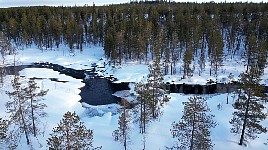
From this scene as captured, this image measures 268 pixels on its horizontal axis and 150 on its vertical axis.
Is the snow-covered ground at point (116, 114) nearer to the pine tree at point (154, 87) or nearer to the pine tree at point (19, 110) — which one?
the pine tree at point (154, 87)

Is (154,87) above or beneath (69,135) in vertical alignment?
above

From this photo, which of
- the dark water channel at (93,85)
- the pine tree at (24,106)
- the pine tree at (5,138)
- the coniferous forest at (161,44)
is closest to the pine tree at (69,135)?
the pine tree at (5,138)

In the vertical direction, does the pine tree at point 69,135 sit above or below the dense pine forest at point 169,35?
below

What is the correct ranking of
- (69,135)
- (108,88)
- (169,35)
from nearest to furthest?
(69,135) → (108,88) → (169,35)

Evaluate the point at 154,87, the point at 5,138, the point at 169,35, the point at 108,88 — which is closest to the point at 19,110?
the point at 5,138

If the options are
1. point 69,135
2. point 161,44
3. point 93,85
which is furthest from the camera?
point 161,44

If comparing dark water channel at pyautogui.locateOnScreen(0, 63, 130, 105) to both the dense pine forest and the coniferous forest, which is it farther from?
the dense pine forest

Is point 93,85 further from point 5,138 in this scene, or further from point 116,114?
point 5,138

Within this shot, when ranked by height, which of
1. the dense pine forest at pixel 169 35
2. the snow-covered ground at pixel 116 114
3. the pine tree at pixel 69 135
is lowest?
the snow-covered ground at pixel 116 114

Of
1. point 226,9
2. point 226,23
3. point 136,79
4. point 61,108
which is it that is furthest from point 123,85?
point 226,9
